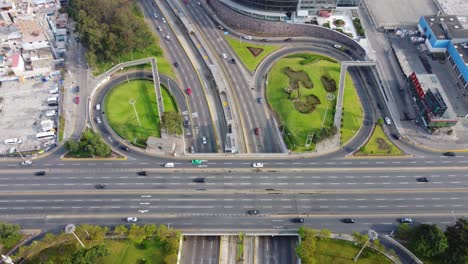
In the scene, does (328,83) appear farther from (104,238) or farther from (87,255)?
(87,255)

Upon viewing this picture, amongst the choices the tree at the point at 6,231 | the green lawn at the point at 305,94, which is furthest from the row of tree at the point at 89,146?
the green lawn at the point at 305,94

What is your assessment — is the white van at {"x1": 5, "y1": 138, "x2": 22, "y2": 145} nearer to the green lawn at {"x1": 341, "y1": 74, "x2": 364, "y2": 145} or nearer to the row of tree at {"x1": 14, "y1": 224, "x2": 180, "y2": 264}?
the row of tree at {"x1": 14, "y1": 224, "x2": 180, "y2": 264}

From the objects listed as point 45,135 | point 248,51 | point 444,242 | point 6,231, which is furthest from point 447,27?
point 6,231

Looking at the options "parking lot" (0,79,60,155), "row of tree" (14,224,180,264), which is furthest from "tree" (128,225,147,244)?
"parking lot" (0,79,60,155)

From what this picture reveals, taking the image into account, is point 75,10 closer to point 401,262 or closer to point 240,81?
point 240,81

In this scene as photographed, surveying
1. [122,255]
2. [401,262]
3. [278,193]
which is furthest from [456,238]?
[122,255]

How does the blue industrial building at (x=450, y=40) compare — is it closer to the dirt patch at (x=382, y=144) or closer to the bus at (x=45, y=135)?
the dirt patch at (x=382, y=144)

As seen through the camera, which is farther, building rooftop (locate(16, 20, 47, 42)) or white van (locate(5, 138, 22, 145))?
building rooftop (locate(16, 20, 47, 42))
